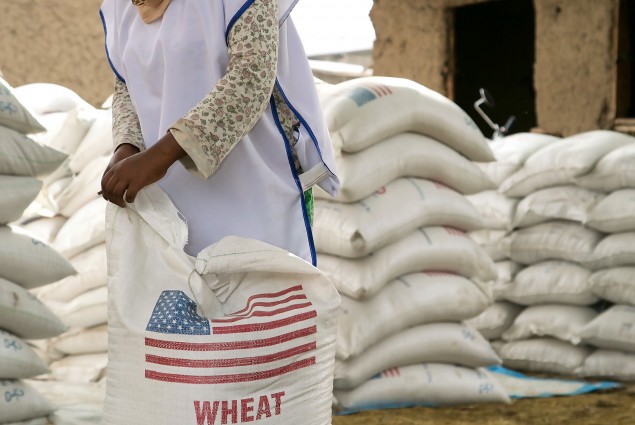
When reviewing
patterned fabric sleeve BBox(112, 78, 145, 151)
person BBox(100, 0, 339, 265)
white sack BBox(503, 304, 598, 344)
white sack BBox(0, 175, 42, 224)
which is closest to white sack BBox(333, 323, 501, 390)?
white sack BBox(503, 304, 598, 344)

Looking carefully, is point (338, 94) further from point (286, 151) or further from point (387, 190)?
point (286, 151)

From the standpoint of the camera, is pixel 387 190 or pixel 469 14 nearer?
pixel 387 190

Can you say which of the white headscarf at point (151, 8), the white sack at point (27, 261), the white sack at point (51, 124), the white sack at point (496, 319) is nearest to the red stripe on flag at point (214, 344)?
the white headscarf at point (151, 8)

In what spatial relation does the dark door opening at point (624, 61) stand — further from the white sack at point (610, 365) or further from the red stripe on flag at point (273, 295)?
the red stripe on flag at point (273, 295)

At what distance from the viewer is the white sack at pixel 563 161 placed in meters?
3.89

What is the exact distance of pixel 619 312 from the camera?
3658mm

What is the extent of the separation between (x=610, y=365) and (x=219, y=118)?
107 inches

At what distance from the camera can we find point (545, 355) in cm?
389

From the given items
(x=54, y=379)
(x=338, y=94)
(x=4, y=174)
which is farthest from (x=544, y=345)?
(x=4, y=174)

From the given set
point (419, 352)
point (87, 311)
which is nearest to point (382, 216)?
point (419, 352)

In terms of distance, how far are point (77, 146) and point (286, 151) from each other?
7.74 feet

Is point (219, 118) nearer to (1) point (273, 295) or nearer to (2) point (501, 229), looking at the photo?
(1) point (273, 295)

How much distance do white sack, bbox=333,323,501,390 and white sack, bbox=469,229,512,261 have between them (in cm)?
94

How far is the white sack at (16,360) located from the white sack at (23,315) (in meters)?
0.04
